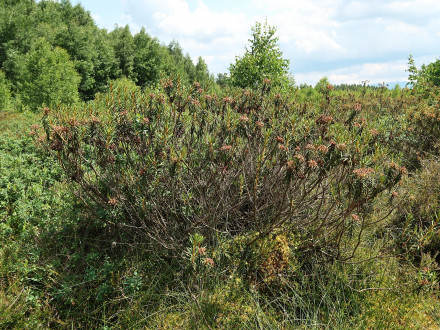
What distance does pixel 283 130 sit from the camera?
3.55 metres

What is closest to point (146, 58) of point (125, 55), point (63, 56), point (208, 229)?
point (125, 55)

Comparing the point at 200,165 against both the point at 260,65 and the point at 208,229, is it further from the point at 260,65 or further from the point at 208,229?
the point at 260,65

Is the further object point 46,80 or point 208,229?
point 46,80

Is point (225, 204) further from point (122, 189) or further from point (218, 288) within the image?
point (122, 189)

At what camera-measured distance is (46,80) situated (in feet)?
43.5

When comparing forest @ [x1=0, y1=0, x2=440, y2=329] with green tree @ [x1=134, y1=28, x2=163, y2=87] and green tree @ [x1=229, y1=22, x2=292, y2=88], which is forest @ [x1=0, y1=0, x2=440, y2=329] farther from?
green tree @ [x1=134, y1=28, x2=163, y2=87]

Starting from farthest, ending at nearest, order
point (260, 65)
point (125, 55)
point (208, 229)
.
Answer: point (125, 55)
point (260, 65)
point (208, 229)

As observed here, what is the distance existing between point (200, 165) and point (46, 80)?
13.3m

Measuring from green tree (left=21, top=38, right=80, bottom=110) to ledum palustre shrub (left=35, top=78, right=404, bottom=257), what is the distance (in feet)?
38.7

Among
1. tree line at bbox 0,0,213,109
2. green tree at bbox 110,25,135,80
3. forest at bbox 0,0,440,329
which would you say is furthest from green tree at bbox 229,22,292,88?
green tree at bbox 110,25,135,80

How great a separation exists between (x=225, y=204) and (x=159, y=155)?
0.86 m

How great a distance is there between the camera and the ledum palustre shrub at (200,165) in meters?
2.62

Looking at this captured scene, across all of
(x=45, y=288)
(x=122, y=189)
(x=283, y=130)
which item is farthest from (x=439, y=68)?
(x=45, y=288)

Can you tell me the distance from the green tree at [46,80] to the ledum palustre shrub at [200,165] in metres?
11.8
